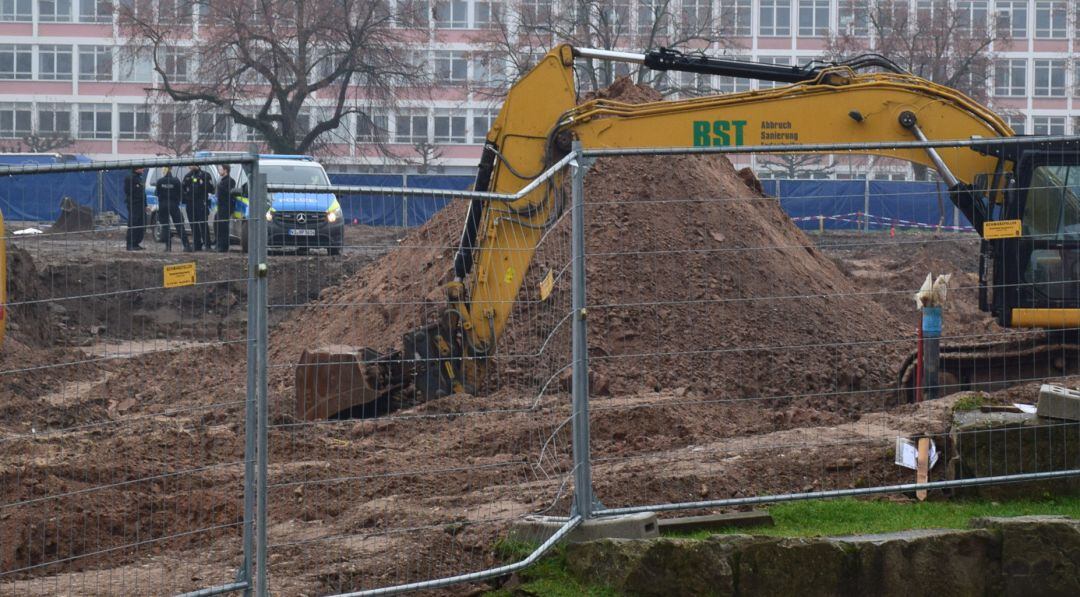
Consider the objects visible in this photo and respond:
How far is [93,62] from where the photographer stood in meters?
66.1

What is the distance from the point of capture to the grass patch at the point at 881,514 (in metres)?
7.33

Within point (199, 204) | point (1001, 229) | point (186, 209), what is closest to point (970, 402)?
point (1001, 229)

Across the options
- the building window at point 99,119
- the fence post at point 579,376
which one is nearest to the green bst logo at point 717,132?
the fence post at point 579,376

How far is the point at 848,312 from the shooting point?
15031 millimetres

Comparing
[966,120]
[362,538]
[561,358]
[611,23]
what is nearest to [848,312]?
[966,120]

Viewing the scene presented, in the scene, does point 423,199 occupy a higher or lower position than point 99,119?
lower

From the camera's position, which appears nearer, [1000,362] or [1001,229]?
[1001,229]

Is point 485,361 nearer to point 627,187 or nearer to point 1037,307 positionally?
point 1037,307

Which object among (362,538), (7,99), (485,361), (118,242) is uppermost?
(7,99)

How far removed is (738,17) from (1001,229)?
58.1 meters

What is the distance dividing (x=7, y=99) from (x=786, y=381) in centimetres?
6003

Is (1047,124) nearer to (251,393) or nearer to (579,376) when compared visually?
(579,376)

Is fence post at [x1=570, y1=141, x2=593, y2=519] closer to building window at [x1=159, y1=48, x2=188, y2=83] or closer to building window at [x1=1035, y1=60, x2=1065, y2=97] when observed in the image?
building window at [x1=159, y1=48, x2=188, y2=83]

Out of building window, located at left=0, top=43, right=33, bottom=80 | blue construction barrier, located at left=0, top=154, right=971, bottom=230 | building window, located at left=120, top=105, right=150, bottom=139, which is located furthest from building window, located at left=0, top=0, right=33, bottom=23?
blue construction barrier, located at left=0, top=154, right=971, bottom=230
